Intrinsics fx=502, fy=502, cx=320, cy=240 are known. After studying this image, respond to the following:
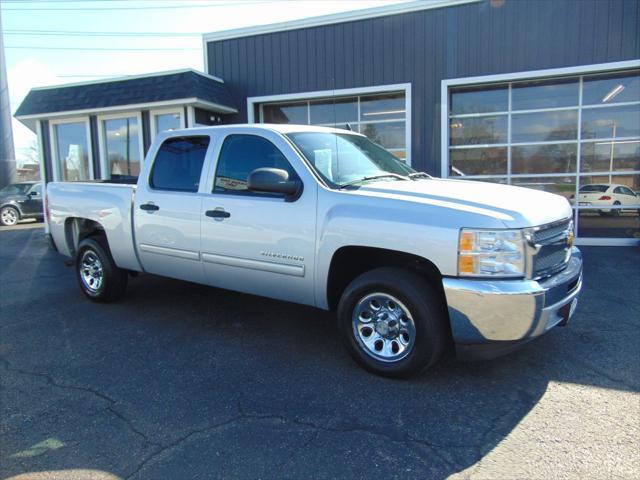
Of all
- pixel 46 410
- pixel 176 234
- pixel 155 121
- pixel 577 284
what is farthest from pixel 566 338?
pixel 155 121

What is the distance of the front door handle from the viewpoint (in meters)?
4.69

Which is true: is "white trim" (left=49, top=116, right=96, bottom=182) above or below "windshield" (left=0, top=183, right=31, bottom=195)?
above

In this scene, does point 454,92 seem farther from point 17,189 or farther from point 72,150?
point 17,189

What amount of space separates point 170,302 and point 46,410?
275 centimetres

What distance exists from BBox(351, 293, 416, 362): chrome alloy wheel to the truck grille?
996 millimetres

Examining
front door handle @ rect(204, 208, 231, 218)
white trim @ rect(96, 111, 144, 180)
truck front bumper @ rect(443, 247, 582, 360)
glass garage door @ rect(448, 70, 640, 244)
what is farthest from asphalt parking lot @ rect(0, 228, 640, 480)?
white trim @ rect(96, 111, 144, 180)

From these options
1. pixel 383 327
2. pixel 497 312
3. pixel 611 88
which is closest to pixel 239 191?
pixel 383 327

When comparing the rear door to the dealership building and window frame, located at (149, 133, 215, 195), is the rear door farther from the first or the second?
the dealership building

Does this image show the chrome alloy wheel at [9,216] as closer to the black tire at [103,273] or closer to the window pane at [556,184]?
the black tire at [103,273]

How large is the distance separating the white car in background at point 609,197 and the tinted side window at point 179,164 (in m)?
8.54

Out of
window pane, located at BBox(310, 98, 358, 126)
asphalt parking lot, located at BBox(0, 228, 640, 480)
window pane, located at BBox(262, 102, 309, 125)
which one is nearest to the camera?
asphalt parking lot, located at BBox(0, 228, 640, 480)

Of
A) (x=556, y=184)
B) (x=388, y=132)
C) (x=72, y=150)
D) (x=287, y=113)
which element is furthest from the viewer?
(x=72, y=150)

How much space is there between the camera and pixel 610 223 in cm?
1032

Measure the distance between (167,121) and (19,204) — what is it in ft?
32.1
